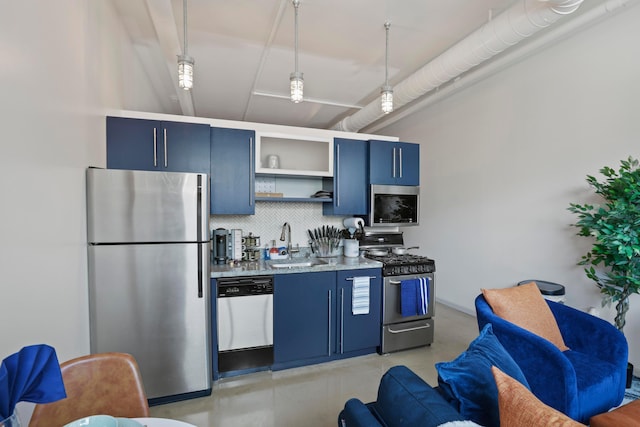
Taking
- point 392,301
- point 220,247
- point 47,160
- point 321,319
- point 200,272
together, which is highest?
point 47,160

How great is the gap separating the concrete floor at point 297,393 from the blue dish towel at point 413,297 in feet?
1.52

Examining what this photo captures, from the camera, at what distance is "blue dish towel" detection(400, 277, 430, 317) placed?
9.89 feet

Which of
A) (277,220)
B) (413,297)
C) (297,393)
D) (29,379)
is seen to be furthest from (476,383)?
(277,220)

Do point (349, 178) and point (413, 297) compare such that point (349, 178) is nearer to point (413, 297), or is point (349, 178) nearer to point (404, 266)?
point (404, 266)

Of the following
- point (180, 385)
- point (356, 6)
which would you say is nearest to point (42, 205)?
point (180, 385)

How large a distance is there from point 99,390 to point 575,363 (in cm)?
258

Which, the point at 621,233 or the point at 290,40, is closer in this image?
the point at 621,233

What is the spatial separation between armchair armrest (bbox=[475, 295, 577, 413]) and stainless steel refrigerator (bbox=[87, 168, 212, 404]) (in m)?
2.12

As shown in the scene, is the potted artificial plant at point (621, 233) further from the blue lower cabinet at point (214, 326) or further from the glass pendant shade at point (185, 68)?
the glass pendant shade at point (185, 68)

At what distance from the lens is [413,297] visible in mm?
3039

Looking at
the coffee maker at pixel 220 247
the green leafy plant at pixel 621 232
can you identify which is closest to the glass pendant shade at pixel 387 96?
the green leafy plant at pixel 621 232

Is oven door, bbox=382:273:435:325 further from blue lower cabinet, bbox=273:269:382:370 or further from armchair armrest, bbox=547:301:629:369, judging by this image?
armchair armrest, bbox=547:301:629:369

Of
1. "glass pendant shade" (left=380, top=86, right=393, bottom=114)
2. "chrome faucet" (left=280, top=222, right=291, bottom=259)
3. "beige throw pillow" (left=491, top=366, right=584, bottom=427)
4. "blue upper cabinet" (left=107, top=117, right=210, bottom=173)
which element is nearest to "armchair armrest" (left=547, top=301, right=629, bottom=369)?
"beige throw pillow" (left=491, top=366, right=584, bottom=427)

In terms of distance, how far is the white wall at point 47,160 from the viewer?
124 cm
